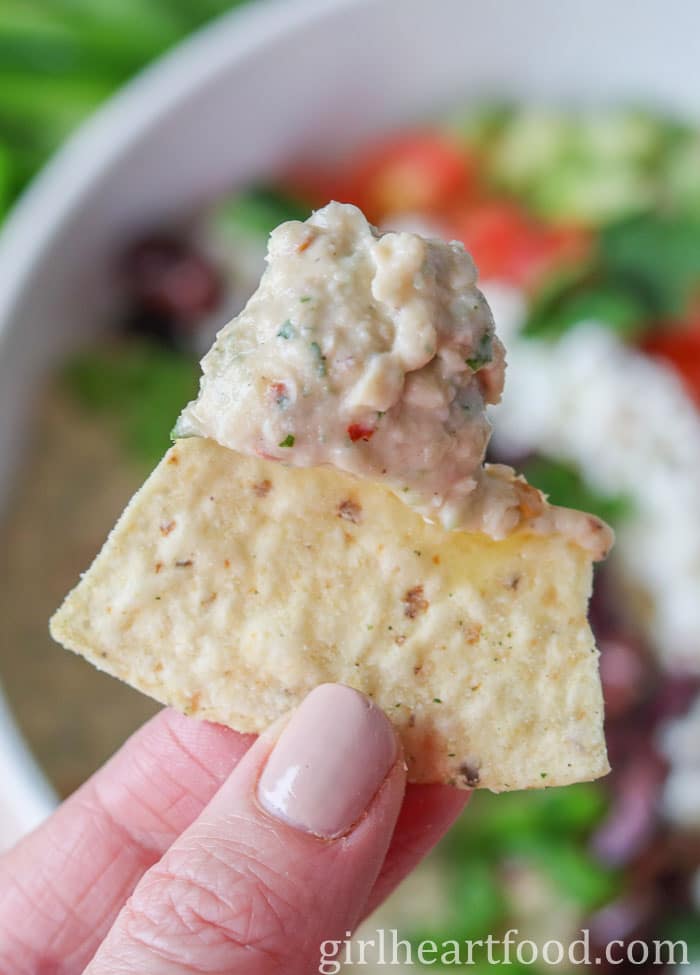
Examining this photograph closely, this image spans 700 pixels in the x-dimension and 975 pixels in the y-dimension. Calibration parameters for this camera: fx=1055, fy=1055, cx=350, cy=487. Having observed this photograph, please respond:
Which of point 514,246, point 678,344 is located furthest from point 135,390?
point 678,344

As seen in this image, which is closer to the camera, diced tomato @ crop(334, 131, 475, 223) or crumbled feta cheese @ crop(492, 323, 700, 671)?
crumbled feta cheese @ crop(492, 323, 700, 671)

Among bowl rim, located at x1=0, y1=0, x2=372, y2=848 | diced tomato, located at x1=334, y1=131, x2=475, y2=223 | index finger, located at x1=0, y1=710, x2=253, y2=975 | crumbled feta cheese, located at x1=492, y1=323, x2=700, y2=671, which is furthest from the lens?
diced tomato, located at x1=334, y1=131, x2=475, y2=223

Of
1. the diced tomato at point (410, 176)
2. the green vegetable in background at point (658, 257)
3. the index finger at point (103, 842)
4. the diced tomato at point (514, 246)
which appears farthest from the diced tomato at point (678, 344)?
the index finger at point (103, 842)

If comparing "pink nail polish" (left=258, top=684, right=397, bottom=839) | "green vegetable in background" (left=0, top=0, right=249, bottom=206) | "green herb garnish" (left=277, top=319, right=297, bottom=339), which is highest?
"green vegetable in background" (left=0, top=0, right=249, bottom=206)

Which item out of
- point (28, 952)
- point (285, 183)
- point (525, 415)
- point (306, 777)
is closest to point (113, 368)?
point (285, 183)

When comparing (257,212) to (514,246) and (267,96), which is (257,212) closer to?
(267,96)

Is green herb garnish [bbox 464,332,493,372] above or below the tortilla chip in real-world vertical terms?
above

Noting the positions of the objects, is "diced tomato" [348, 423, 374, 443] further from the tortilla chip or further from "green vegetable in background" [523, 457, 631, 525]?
"green vegetable in background" [523, 457, 631, 525]

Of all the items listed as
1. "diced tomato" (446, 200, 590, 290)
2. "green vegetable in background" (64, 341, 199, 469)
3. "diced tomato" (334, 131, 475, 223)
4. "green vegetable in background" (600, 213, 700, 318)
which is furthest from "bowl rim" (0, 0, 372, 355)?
"green vegetable in background" (600, 213, 700, 318)

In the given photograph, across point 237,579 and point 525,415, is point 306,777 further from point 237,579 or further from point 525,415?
point 525,415
